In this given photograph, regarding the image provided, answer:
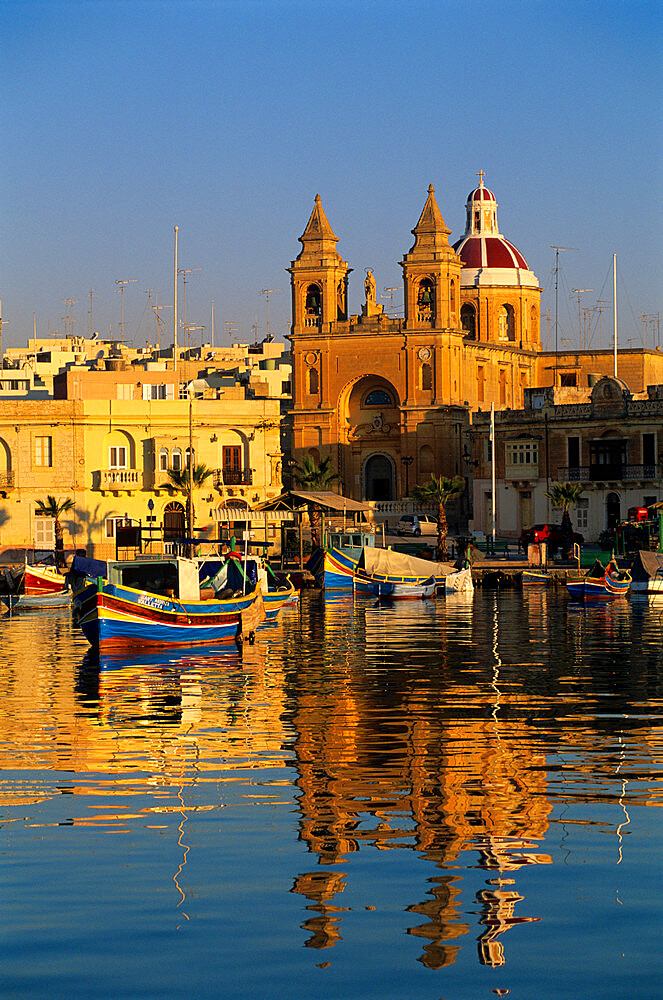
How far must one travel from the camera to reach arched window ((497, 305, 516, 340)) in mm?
109000

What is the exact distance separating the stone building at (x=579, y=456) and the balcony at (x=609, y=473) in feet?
0.17

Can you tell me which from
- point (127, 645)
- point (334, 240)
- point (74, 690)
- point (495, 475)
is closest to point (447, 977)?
point (74, 690)

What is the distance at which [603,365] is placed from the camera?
109m

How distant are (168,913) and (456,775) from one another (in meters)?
6.70

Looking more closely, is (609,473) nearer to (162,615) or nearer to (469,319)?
(469,319)

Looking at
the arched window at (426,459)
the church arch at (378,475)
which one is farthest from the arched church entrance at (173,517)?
the church arch at (378,475)

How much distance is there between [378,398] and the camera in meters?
97.8

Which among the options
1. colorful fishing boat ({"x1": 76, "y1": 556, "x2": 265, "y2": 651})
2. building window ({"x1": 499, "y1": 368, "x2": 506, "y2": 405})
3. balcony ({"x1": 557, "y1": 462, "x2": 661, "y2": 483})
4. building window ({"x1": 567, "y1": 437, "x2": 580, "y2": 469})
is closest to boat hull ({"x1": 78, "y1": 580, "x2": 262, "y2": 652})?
colorful fishing boat ({"x1": 76, "y1": 556, "x2": 265, "y2": 651})

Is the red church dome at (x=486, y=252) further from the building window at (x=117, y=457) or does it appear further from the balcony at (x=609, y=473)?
the building window at (x=117, y=457)

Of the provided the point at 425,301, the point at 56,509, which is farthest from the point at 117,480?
the point at 425,301

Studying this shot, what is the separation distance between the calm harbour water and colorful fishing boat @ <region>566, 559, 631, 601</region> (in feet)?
84.8

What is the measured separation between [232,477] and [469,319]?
121ft

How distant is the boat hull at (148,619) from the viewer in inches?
1399

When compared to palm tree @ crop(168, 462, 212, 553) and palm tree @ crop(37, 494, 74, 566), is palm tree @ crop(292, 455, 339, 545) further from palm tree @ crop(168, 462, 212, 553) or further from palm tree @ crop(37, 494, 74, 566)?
palm tree @ crop(37, 494, 74, 566)
